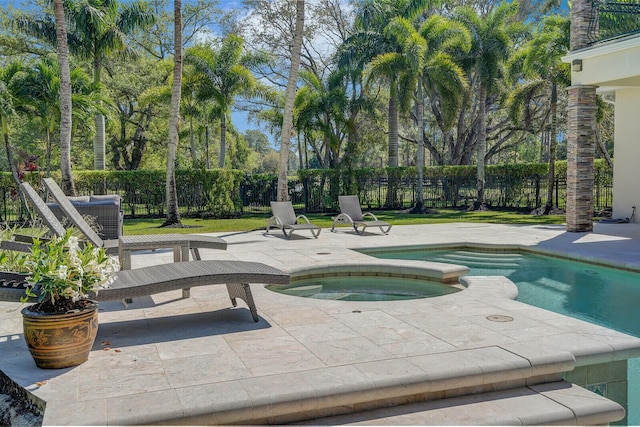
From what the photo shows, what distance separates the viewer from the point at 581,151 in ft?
43.7

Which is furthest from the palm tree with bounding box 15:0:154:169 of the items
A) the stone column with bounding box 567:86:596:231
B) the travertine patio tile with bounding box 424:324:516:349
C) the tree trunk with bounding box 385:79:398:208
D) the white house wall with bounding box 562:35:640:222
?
the travertine patio tile with bounding box 424:324:516:349

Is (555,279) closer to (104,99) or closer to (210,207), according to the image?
(210,207)

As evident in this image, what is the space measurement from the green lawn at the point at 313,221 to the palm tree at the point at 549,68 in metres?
2.48

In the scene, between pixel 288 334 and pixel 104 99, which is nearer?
pixel 288 334

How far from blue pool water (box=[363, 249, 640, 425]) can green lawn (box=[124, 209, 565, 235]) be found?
6.60 meters

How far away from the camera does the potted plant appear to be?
395 cm

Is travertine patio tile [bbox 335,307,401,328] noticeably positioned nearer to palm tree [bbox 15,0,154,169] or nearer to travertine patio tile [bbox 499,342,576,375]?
travertine patio tile [bbox 499,342,576,375]

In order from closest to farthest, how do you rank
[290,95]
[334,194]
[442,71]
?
1. [290,95]
2. [442,71]
3. [334,194]

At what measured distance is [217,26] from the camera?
35156mm

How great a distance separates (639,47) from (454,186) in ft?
44.0

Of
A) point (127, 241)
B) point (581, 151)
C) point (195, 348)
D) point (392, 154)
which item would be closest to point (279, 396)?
point (195, 348)

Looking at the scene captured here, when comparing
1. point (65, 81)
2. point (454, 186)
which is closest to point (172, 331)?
point (65, 81)

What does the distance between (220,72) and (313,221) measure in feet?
25.4

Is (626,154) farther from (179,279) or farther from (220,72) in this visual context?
(179,279)
